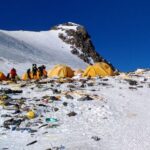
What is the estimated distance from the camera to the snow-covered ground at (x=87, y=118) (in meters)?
17.6

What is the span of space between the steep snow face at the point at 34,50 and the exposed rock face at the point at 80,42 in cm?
125

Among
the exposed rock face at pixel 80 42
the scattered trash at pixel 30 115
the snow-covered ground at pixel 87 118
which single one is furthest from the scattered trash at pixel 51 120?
the exposed rock face at pixel 80 42

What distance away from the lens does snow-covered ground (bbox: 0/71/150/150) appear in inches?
692

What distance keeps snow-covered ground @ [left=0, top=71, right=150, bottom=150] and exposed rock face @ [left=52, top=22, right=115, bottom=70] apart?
79117mm

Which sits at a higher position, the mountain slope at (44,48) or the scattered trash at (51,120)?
the mountain slope at (44,48)

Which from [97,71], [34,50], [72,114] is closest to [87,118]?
[72,114]

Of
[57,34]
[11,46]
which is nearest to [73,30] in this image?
[57,34]

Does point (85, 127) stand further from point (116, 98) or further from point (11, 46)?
point (11, 46)

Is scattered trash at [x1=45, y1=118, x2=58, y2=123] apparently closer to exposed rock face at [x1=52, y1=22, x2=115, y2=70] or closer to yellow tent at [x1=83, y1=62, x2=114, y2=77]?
yellow tent at [x1=83, y1=62, x2=114, y2=77]

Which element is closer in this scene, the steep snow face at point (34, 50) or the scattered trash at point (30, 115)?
the scattered trash at point (30, 115)

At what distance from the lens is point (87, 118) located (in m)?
21.0

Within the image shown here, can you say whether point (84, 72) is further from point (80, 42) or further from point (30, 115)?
point (80, 42)

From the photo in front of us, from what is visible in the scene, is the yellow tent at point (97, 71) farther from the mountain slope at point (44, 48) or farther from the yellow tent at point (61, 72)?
the mountain slope at point (44, 48)

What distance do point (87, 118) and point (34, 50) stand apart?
3098 inches
